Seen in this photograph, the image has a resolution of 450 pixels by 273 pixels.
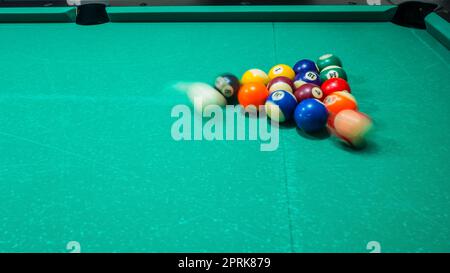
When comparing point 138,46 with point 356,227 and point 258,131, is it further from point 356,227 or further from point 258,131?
point 356,227

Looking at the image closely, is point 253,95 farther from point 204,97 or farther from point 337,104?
point 337,104

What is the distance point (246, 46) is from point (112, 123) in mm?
1135

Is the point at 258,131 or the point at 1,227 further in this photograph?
the point at 258,131

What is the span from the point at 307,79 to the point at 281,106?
0.31 metres

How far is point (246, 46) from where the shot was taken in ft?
7.79

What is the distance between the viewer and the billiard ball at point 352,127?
1.36 metres

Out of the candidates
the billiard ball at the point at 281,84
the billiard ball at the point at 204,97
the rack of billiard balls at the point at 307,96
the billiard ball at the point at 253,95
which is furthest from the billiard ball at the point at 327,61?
the billiard ball at the point at 204,97

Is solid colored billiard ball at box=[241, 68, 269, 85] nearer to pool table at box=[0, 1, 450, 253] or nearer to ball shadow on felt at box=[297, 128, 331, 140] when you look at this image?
pool table at box=[0, 1, 450, 253]

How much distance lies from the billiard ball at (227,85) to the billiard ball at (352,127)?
1.62 feet

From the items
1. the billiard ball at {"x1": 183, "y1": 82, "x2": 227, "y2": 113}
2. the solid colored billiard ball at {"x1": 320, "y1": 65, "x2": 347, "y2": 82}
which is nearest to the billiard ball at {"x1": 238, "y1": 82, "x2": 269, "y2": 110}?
the billiard ball at {"x1": 183, "y1": 82, "x2": 227, "y2": 113}

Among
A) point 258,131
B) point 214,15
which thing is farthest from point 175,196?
point 214,15

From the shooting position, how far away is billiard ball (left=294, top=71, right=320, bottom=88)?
1.73m

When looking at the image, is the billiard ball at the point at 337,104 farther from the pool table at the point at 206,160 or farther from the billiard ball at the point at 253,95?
the billiard ball at the point at 253,95

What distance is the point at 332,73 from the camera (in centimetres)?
177
